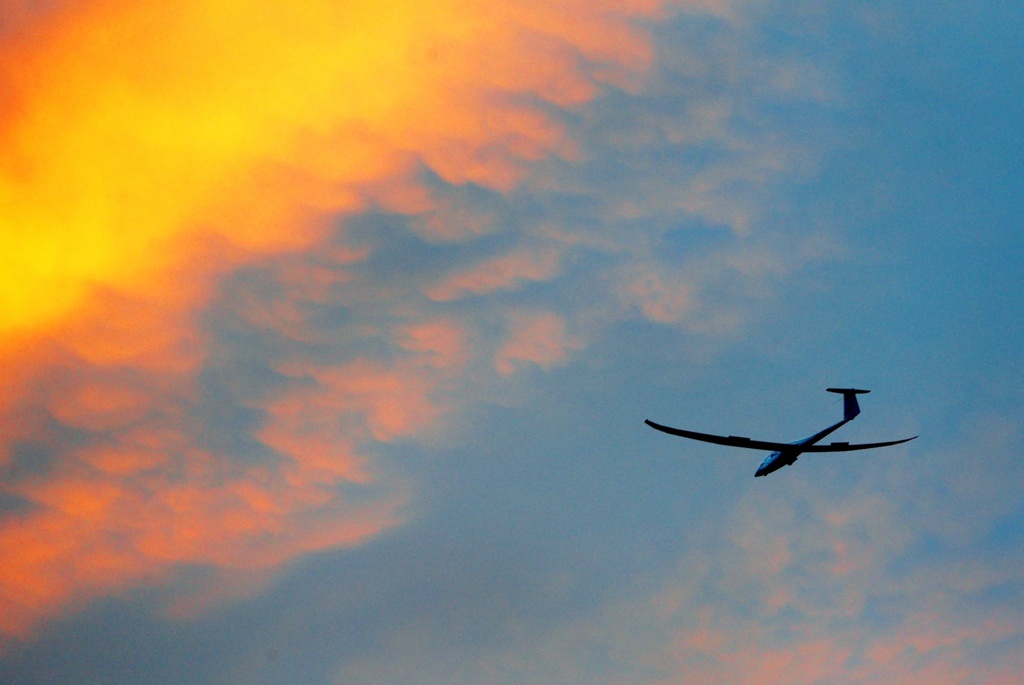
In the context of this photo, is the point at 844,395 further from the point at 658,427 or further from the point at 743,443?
the point at 658,427

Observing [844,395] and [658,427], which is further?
[844,395]

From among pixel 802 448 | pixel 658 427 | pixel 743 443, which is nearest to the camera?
pixel 658 427

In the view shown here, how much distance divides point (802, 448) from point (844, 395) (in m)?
9.78

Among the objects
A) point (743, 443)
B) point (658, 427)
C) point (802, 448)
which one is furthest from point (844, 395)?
point (658, 427)

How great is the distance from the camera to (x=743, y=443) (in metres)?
89.7

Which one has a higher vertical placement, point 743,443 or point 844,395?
point 844,395

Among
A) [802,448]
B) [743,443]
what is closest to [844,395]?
[802,448]

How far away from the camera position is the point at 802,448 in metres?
95.6

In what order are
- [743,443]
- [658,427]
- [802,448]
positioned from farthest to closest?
[802,448] < [743,443] < [658,427]

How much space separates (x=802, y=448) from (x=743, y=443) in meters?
9.02

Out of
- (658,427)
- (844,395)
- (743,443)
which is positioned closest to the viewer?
(658,427)

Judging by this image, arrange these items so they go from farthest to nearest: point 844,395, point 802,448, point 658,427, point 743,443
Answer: point 844,395
point 802,448
point 743,443
point 658,427

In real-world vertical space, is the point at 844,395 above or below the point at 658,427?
above

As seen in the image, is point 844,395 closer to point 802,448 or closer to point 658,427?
point 802,448
